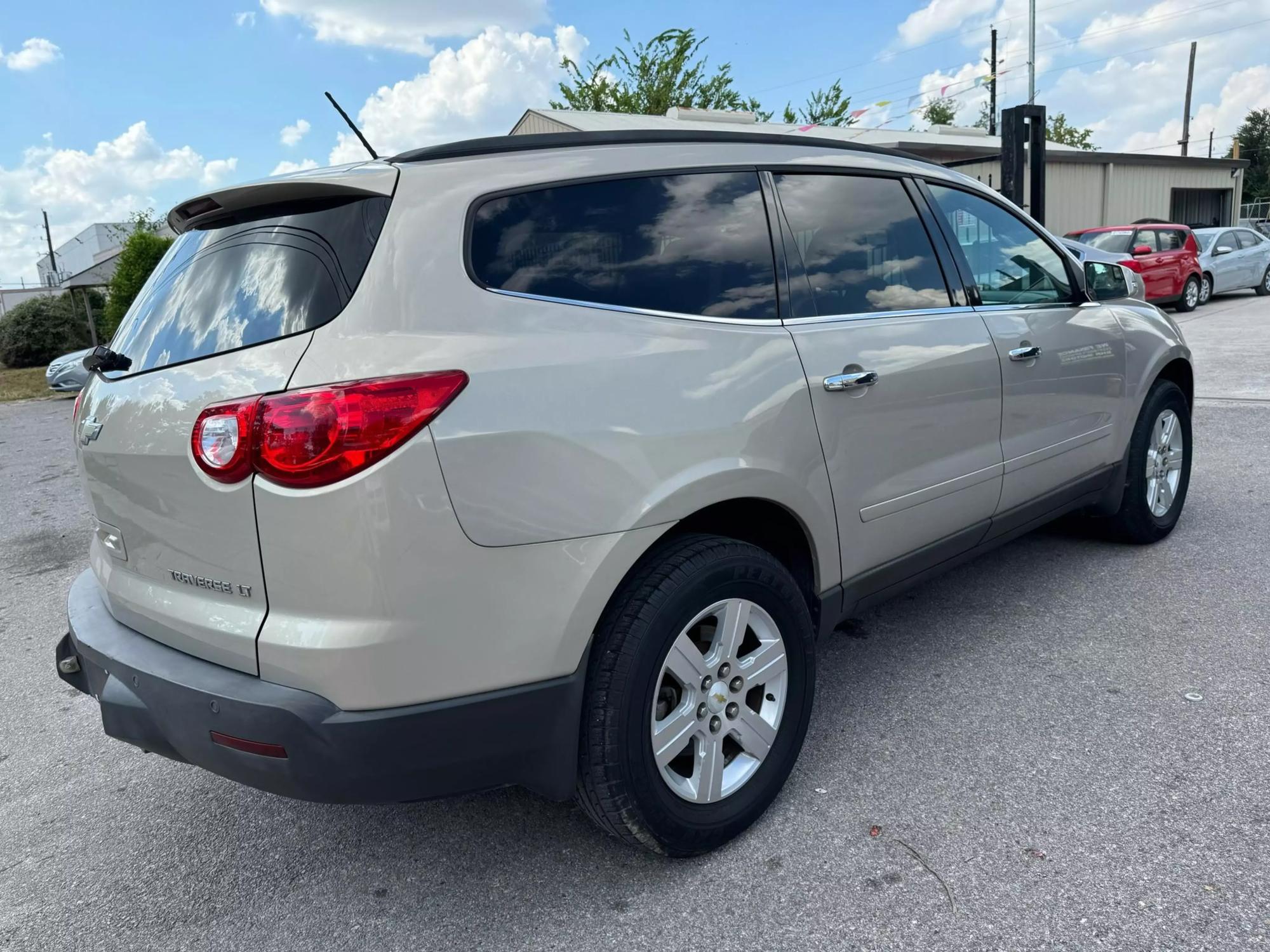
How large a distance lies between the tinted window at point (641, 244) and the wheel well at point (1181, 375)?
2.78 metres

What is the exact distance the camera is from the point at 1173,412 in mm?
4566

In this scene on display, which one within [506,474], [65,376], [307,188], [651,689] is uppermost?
[307,188]

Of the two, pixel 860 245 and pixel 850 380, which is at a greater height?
pixel 860 245

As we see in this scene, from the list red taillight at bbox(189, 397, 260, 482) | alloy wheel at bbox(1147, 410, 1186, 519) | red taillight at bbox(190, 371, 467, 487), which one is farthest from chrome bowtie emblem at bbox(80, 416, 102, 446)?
alloy wheel at bbox(1147, 410, 1186, 519)

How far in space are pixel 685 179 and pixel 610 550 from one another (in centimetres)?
108

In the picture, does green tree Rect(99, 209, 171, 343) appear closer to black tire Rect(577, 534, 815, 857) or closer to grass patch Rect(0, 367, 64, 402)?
grass patch Rect(0, 367, 64, 402)

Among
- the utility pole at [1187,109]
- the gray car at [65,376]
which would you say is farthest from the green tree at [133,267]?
the utility pole at [1187,109]

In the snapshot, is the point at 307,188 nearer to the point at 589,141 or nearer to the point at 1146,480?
the point at 589,141

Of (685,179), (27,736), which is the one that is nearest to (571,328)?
(685,179)

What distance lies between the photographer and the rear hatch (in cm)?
197

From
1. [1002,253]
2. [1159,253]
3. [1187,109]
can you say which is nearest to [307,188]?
[1002,253]

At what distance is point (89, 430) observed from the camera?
7.88 feet

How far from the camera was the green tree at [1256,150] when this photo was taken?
193 ft

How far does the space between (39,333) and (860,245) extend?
2607 cm
